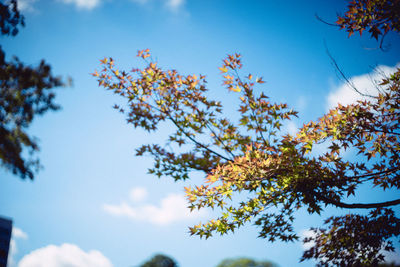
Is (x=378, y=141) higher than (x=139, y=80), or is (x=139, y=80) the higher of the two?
(x=139, y=80)

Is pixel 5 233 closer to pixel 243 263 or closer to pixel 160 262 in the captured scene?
pixel 160 262

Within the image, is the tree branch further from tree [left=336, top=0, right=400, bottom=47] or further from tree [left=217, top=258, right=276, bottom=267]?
tree [left=217, top=258, right=276, bottom=267]

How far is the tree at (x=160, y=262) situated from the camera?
21956 millimetres

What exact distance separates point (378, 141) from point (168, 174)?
3829 millimetres

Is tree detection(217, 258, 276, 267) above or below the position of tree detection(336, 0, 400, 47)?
below

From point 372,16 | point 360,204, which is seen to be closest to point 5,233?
point 360,204

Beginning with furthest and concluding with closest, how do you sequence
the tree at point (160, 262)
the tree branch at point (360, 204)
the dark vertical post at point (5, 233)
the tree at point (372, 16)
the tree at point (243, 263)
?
the tree at point (243, 263) < the tree at point (160, 262) < the dark vertical post at point (5, 233) < the tree branch at point (360, 204) < the tree at point (372, 16)

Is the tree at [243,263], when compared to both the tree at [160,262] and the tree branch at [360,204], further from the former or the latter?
the tree branch at [360,204]

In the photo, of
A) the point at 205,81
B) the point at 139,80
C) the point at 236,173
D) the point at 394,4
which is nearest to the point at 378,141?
the point at 394,4

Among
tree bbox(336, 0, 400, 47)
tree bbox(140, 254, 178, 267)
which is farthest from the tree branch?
tree bbox(140, 254, 178, 267)

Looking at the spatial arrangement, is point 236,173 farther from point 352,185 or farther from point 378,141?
point 378,141

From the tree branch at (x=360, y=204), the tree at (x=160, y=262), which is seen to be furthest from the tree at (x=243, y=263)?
the tree branch at (x=360, y=204)

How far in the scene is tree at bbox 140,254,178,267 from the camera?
22.0m

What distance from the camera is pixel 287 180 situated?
296cm
